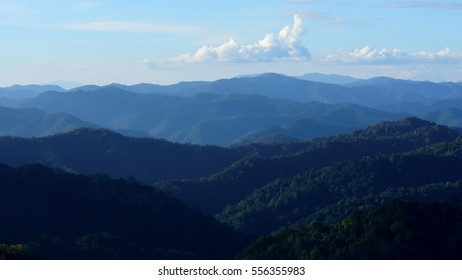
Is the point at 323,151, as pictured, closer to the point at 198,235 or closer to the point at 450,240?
the point at 198,235

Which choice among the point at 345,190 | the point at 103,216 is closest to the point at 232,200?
the point at 345,190

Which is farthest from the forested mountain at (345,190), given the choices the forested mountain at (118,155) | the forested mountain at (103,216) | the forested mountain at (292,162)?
the forested mountain at (118,155)

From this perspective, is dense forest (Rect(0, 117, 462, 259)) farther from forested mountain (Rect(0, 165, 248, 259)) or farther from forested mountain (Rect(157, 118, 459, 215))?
forested mountain (Rect(157, 118, 459, 215))

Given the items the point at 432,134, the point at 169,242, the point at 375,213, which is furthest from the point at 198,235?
the point at 432,134

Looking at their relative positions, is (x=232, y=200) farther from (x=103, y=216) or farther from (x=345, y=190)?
(x=103, y=216)

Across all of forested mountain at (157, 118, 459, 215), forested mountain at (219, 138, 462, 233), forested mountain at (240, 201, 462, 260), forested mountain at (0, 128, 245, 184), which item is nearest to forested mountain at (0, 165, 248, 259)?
forested mountain at (240, 201, 462, 260)
